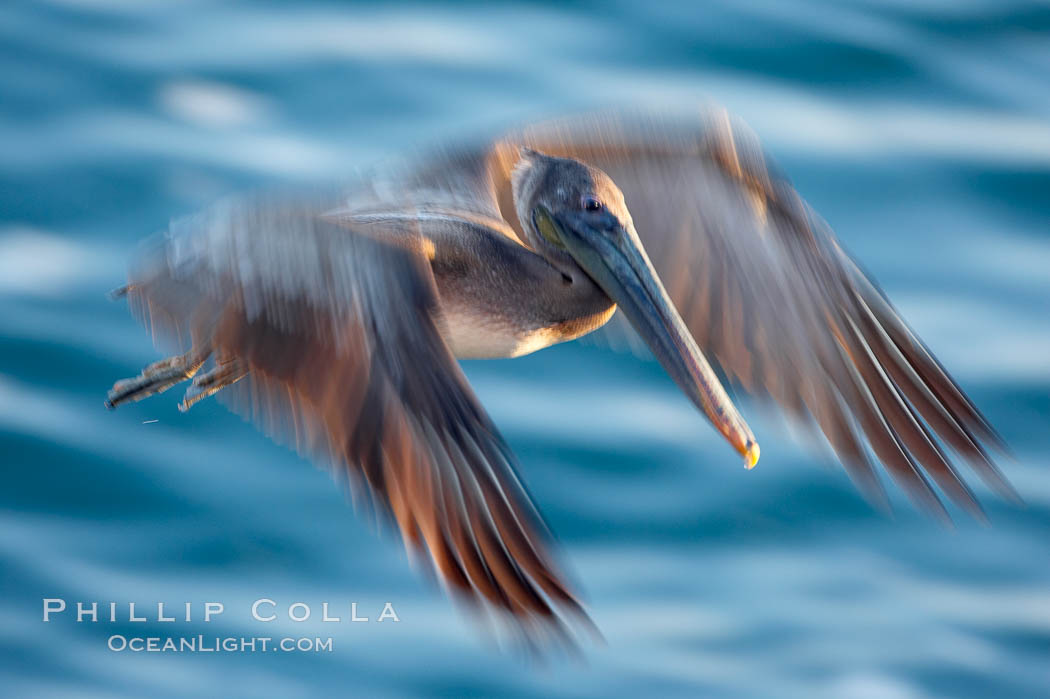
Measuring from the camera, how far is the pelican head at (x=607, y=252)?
508cm

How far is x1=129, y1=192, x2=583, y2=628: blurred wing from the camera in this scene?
13.6 ft

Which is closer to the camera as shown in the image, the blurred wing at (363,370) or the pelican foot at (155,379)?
the blurred wing at (363,370)

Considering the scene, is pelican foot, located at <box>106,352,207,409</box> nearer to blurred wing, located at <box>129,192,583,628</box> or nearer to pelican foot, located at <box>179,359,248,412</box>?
pelican foot, located at <box>179,359,248,412</box>

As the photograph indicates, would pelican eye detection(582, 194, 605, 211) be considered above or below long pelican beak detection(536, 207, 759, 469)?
above

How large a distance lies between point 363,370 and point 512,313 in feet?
3.63

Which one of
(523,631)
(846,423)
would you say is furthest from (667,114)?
(523,631)

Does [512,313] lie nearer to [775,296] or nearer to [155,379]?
[775,296]

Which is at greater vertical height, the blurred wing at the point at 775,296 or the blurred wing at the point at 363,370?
the blurred wing at the point at 775,296

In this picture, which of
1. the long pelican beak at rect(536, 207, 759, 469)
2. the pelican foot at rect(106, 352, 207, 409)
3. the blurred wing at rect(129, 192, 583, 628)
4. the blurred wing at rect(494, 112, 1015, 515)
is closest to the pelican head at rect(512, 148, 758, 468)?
the long pelican beak at rect(536, 207, 759, 469)

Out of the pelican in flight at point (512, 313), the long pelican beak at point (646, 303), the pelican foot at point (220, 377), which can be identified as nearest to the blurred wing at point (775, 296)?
the pelican in flight at point (512, 313)

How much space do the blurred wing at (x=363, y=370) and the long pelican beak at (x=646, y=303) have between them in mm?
829

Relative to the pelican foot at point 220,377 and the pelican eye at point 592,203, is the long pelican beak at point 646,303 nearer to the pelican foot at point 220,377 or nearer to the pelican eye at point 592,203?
the pelican eye at point 592,203

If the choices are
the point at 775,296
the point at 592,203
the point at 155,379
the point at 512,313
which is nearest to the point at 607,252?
the point at 592,203

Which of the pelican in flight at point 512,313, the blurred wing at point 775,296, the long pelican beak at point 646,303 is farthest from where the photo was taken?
the blurred wing at point 775,296
